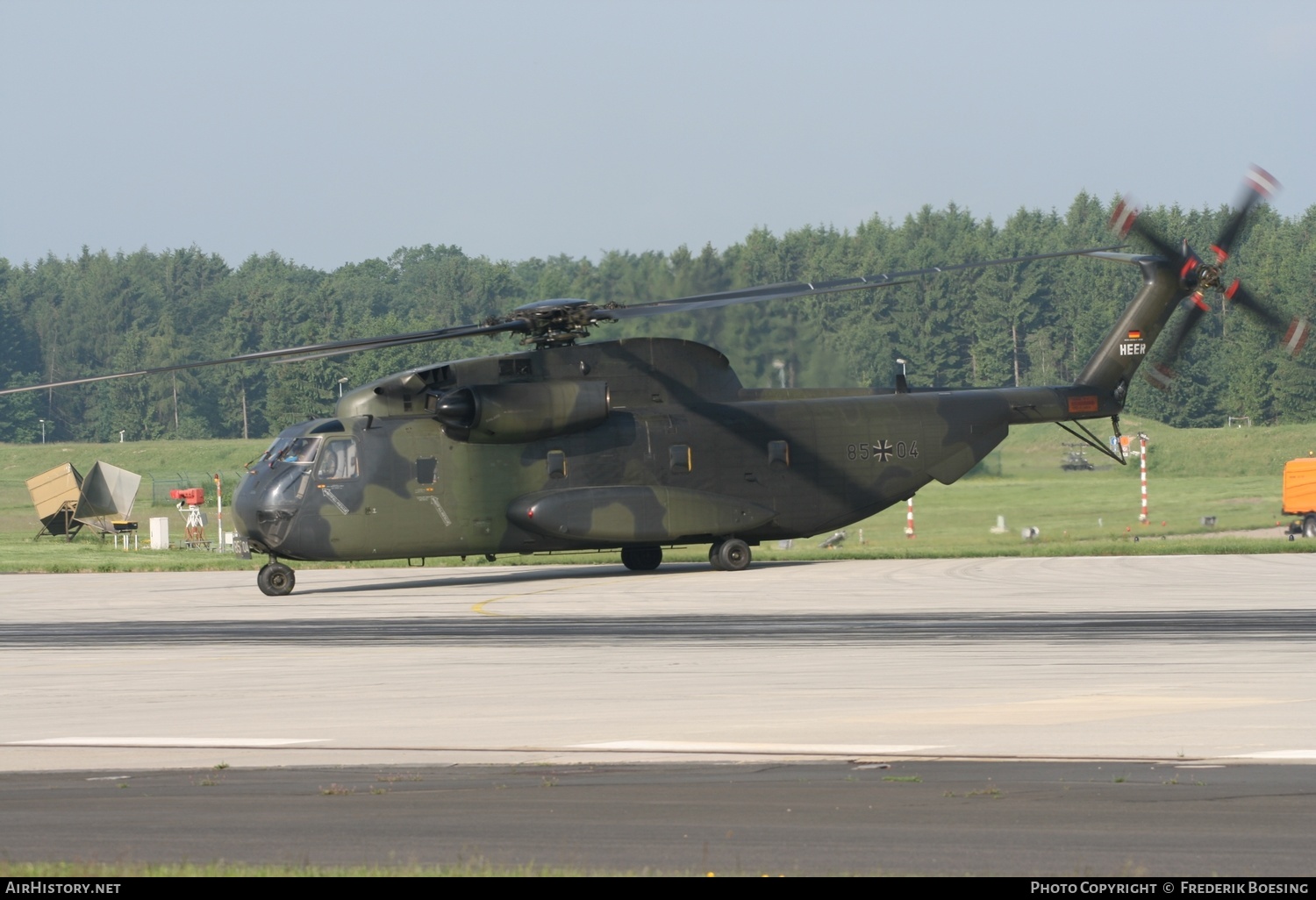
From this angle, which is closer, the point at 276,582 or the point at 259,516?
the point at 259,516

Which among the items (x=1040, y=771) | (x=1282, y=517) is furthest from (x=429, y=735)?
(x=1282, y=517)

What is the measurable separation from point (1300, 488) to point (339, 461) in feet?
77.9

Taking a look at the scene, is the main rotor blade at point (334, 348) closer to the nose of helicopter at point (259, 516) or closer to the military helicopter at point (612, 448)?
the military helicopter at point (612, 448)

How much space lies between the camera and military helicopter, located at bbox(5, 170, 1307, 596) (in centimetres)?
2752

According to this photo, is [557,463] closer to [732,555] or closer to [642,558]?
[642,558]

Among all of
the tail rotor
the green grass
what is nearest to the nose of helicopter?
the green grass

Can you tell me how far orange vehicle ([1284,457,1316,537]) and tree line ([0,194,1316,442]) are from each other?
6070mm

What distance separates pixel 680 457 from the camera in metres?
29.3

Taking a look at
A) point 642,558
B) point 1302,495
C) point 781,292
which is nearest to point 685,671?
point 781,292

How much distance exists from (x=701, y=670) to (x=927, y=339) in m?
70.2

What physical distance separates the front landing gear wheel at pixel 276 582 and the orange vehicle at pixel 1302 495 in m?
23.8

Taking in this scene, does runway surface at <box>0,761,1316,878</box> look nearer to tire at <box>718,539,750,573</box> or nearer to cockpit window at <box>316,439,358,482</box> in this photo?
cockpit window at <box>316,439,358,482</box>

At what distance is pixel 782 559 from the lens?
112 feet

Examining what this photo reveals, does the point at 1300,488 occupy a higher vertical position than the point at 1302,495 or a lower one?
higher
